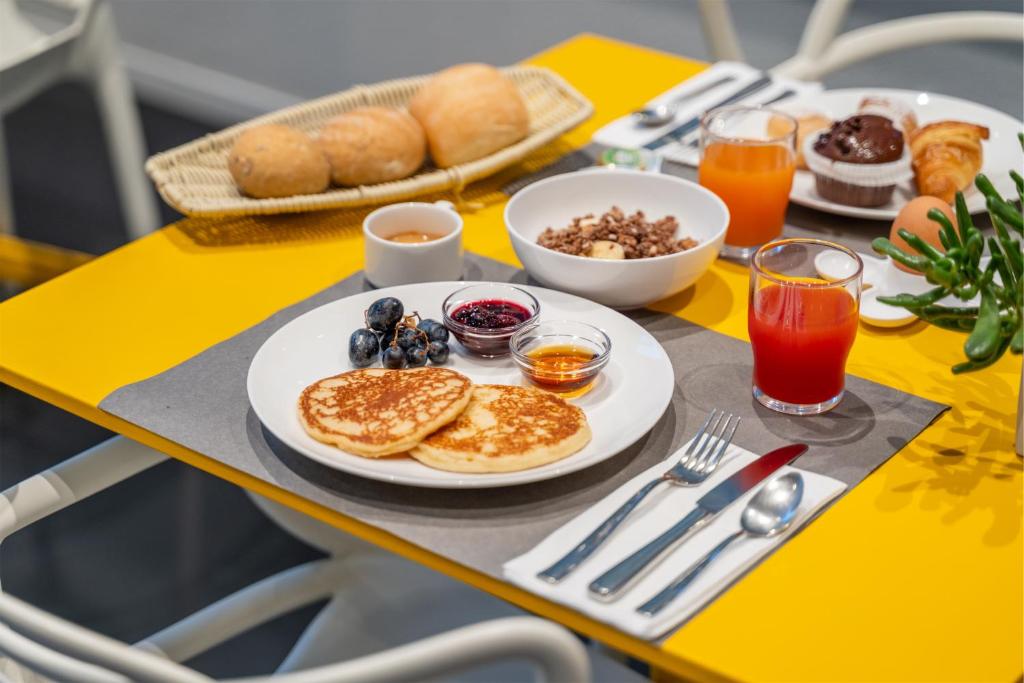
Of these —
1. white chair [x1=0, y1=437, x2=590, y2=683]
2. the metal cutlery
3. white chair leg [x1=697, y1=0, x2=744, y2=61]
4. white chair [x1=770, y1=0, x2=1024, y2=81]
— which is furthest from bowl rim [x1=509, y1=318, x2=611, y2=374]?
white chair leg [x1=697, y1=0, x2=744, y2=61]

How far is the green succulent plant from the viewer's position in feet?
3.43

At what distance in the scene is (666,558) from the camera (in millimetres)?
1004

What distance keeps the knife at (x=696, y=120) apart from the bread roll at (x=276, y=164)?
1.70ft

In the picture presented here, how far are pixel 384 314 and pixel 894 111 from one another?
0.87 meters

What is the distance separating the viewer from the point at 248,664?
2.09 metres

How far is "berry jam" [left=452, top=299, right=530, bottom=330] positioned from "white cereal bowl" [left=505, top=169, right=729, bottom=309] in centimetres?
8

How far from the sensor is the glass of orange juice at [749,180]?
1.52 m

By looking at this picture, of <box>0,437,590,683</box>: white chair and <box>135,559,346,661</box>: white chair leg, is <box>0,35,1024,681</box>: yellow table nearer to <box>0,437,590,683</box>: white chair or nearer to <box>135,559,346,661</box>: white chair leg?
<box>0,437,590,683</box>: white chair

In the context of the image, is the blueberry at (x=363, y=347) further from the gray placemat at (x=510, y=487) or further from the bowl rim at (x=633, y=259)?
the bowl rim at (x=633, y=259)

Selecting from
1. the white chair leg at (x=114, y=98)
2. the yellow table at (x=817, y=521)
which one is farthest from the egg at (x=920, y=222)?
the white chair leg at (x=114, y=98)

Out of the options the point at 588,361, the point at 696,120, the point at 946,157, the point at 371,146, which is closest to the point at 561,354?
the point at 588,361

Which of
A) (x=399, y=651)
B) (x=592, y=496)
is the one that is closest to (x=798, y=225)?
(x=592, y=496)

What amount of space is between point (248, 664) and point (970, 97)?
9.30ft

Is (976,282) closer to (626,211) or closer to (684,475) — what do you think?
(684,475)
